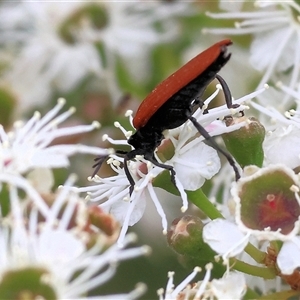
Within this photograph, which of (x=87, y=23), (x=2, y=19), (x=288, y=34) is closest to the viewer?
(x=288, y=34)

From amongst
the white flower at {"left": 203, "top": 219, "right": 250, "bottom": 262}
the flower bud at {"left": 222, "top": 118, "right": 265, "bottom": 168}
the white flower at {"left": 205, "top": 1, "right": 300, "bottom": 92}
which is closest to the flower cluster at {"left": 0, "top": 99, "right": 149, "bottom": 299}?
the white flower at {"left": 203, "top": 219, "right": 250, "bottom": 262}

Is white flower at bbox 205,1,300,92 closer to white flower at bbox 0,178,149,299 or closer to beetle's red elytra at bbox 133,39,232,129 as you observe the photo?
beetle's red elytra at bbox 133,39,232,129

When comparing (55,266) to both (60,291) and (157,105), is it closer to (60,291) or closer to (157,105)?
(60,291)

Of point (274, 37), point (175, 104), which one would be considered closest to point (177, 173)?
point (175, 104)

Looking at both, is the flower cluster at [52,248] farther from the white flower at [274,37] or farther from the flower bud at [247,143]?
the white flower at [274,37]

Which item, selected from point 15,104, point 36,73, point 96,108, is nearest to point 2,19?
point 36,73

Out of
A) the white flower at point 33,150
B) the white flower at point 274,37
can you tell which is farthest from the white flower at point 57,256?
the white flower at point 274,37

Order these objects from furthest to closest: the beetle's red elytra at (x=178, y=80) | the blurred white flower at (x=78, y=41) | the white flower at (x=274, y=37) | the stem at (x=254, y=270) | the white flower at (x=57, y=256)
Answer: the blurred white flower at (x=78, y=41) < the white flower at (x=274, y=37) < the beetle's red elytra at (x=178, y=80) < the stem at (x=254, y=270) < the white flower at (x=57, y=256)
